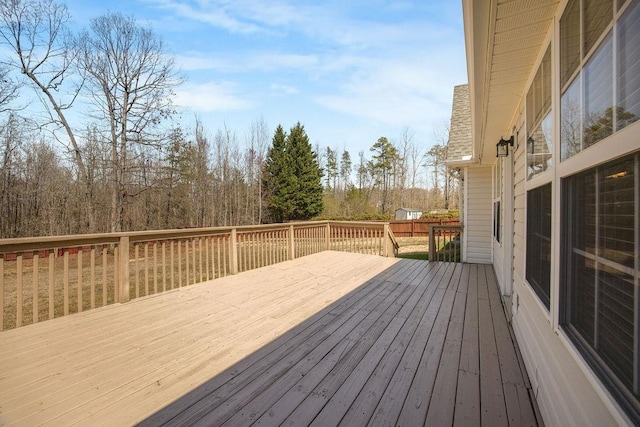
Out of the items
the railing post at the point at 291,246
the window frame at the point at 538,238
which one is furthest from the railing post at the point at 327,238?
the window frame at the point at 538,238

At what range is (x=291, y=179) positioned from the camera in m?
22.1

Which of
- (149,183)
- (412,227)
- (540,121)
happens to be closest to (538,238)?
(540,121)

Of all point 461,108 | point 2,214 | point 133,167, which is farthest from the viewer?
point 133,167

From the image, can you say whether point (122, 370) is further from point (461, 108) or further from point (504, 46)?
point (461, 108)

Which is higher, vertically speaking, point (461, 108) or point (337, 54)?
point (337, 54)

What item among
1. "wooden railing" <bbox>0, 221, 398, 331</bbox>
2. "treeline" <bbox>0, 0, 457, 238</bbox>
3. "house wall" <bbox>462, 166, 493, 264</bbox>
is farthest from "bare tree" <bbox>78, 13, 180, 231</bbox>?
"house wall" <bbox>462, 166, 493, 264</bbox>

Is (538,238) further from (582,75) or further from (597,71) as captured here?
(597,71)

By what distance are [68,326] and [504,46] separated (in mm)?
4680

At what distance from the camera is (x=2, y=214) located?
10.5m

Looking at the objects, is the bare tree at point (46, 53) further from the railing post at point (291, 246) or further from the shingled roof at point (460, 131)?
the shingled roof at point (460, 131)

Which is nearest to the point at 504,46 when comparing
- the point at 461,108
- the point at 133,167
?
the point at 461,108

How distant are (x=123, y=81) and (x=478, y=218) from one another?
13.7 m

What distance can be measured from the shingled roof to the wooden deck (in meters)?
3.84

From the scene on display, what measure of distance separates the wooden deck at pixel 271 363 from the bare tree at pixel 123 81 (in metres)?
10.4
